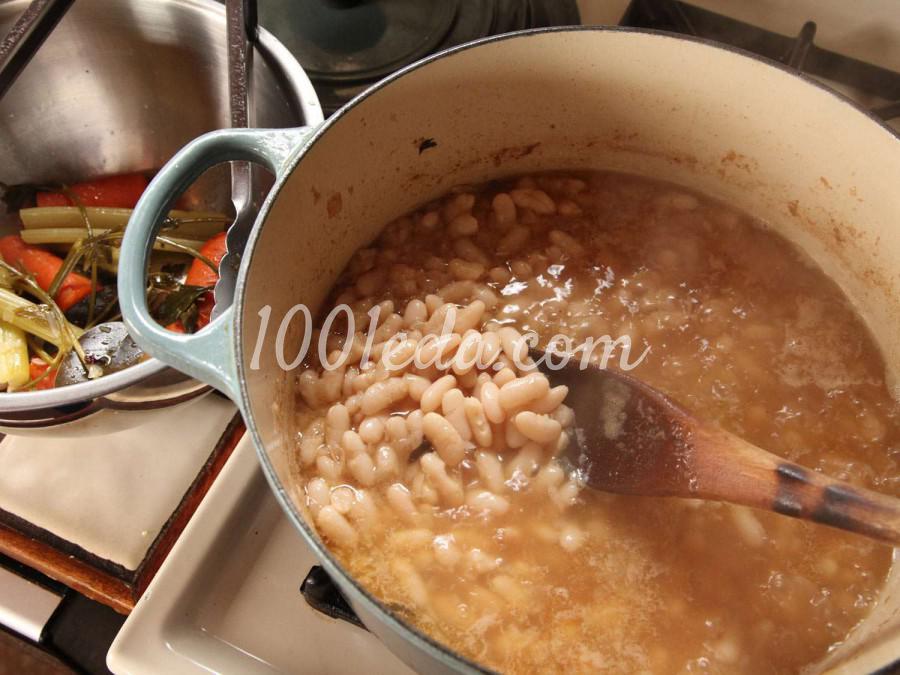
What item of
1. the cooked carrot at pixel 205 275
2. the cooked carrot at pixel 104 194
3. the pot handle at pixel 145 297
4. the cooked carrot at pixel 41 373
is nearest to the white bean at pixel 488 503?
the pot handle at pixel 145 297

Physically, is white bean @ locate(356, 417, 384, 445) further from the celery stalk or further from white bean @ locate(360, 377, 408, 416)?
the celery stalk

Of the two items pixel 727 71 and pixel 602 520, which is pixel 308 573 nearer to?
pixel 602 520

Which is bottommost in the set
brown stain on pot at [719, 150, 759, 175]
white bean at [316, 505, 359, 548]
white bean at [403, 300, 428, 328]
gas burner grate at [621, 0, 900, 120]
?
white bean at [316, 505, 359, 548]

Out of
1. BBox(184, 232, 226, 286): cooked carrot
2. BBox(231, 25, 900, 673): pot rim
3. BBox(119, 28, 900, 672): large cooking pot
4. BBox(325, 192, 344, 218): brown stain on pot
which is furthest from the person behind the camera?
BBox(184, 232, 226, 286): cooked carrot

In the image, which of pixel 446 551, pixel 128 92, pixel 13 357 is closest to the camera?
pixel 446 551

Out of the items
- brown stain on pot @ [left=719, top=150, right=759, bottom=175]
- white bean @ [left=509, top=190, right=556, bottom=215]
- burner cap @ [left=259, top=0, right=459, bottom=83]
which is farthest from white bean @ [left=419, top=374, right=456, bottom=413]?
burner cap @ [left=259, top=0, right=459, bottom=83]

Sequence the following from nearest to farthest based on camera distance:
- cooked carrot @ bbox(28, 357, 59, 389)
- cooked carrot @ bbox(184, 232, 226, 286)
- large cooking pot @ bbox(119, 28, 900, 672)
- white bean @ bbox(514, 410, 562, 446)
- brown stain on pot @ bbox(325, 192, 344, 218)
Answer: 1. large cooking pot @ bbox(119, 28, 900, 672)
2. white bean @ bbox(514, 410, 562, 446)
3. brown stain on pot @ bbox(325, 192, 344, 218)
4. cooked carrot @ bbox(28, 357, 59, 389)
5. cooked carrot @ bbox(184, 232, 226, 286)

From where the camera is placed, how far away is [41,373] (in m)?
1.51

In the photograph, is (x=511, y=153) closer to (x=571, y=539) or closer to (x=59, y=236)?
(x=571, y=539)

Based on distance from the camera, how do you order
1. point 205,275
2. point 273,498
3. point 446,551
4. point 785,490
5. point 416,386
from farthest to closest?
point 205,275
point 273,498
point 416,386
point 446,551
point 785,490

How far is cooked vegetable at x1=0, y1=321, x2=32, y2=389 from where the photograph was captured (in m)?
1.47

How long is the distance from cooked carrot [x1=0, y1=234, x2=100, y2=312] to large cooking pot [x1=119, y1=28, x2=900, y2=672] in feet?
1.90

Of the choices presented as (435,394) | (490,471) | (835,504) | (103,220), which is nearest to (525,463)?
(490,471)

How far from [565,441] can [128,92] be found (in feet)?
4.06
